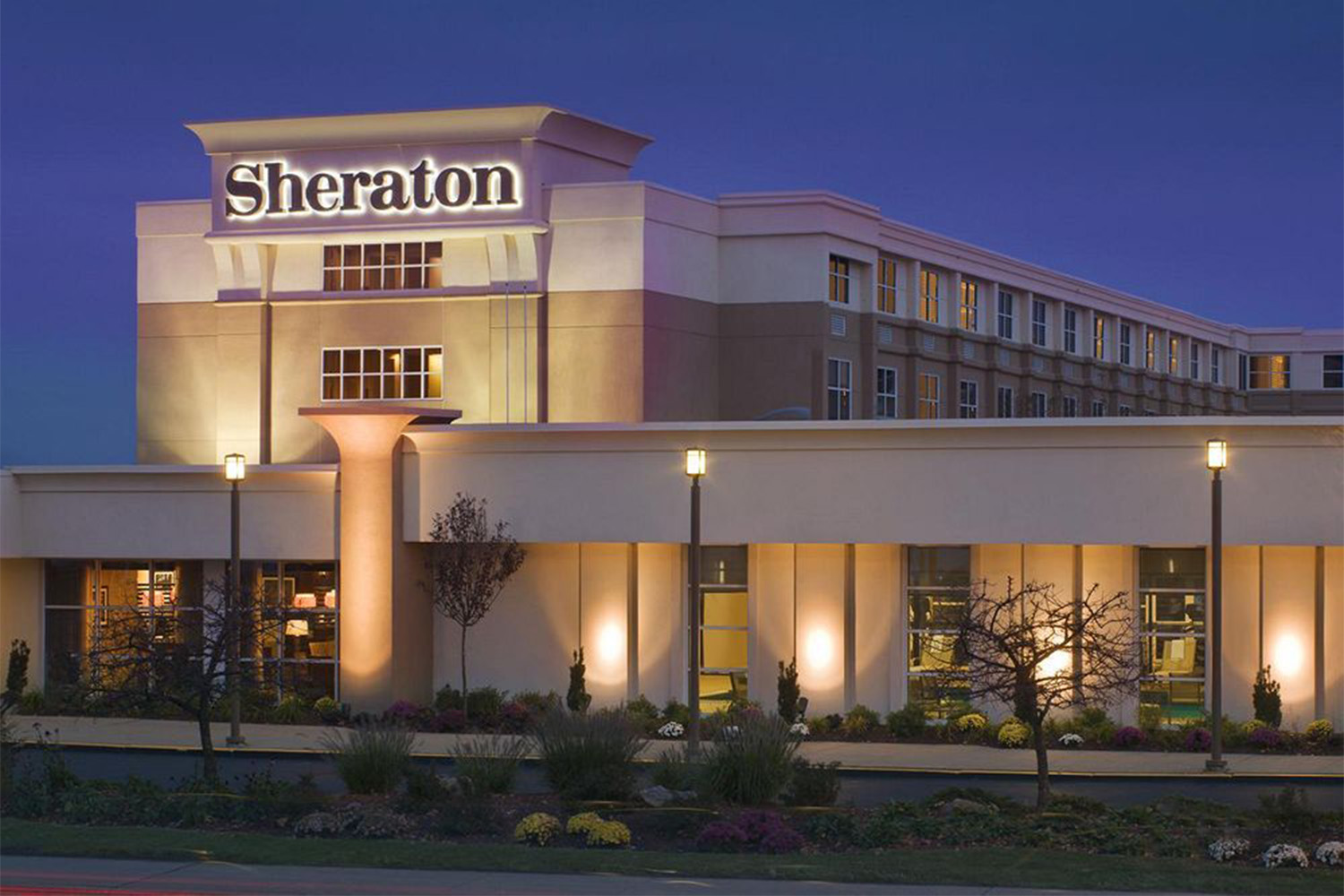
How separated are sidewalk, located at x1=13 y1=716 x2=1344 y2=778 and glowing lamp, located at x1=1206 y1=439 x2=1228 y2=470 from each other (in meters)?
5.04

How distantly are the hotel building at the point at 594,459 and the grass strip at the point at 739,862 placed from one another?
12.3 metres

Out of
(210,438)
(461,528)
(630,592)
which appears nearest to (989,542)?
(630,592)

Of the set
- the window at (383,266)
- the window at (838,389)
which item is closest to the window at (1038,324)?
the window at (838,389)

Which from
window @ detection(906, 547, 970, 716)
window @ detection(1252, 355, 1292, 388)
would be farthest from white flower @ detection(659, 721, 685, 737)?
window @ detection(1252, 355, 1292, 388)

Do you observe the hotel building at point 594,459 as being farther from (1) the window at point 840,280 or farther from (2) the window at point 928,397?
(2) the window at point 928,397

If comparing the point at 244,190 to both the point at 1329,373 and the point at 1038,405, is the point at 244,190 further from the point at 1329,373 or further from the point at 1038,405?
the point at 1329,373

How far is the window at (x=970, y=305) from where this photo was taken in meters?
61.2

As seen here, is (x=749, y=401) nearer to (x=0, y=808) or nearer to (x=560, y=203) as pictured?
(x=560, y=203)

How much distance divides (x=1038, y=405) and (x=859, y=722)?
33.5m

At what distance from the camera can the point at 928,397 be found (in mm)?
58062

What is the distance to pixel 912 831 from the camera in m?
22.4

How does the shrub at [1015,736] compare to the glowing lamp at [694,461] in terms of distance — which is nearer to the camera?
the glowing lamp at [694,461]

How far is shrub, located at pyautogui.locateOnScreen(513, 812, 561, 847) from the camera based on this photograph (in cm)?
2189

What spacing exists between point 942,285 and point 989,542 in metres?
25.2
